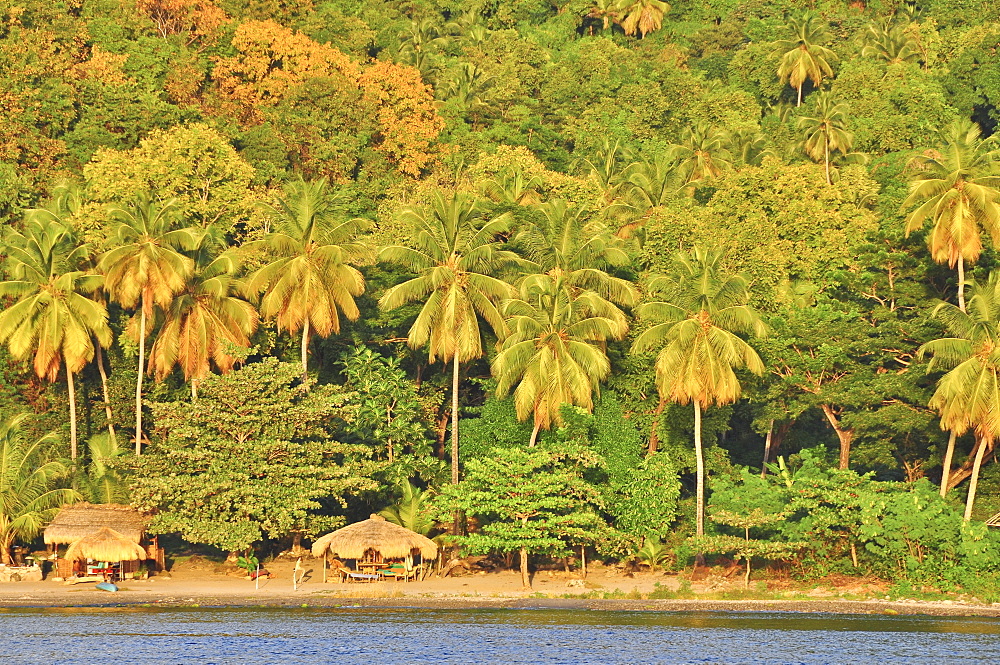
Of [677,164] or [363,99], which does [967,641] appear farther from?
[363,99]

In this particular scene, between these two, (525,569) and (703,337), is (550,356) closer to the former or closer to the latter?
(703,337)

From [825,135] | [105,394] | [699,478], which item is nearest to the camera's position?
[699,478]

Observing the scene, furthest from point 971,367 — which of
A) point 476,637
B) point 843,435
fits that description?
point 476,637

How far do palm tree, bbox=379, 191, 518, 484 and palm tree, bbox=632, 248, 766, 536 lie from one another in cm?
604

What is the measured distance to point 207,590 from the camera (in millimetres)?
43906

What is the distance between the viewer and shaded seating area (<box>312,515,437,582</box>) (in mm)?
43688

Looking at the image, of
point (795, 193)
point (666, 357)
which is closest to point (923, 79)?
point (795, 193)

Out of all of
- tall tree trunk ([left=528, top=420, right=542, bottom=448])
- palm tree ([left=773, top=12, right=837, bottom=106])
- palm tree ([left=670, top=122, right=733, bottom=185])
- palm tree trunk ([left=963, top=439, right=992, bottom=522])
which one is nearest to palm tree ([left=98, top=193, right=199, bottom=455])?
tall tree trunk ([left=528, top=420, right=542, bottom=448])

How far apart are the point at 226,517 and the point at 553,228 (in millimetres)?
16415

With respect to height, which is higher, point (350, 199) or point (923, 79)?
point (923, 79)

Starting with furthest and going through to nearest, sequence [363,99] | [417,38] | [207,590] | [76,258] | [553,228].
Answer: [417,38] < [363,99] < [553,228] < [76,258] < [207,590]

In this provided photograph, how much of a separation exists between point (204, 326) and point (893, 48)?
52.9 meters

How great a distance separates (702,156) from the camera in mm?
69938

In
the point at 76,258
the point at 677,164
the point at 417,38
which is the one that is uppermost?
the point at 417,38
